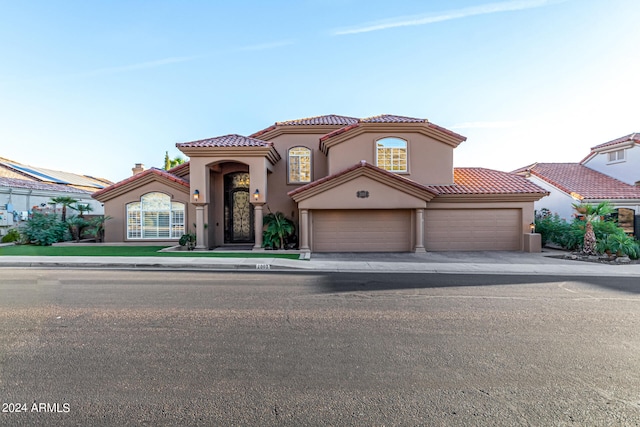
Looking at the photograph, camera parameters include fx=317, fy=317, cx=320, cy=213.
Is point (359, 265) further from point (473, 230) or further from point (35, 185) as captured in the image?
point (35, 185)

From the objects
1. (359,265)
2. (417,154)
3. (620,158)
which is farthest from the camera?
(620,158)

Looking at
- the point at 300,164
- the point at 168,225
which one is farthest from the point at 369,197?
the point at 168,225

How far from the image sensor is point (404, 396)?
3.52 meters

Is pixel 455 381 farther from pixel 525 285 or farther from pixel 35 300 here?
pixel 35 300

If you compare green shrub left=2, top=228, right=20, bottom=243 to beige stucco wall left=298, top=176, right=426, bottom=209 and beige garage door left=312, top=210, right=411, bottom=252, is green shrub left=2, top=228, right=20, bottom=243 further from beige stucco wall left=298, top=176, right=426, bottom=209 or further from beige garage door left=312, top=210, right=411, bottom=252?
beige stucco wall left=298, top=176, right=426, bottom=209

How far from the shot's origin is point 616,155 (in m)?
22.2

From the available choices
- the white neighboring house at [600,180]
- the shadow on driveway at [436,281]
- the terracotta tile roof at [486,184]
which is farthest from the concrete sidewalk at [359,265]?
the white neighboring house at [600,180]

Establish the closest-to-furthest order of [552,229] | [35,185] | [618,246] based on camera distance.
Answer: [618,246] < [552,229] < [35,185]

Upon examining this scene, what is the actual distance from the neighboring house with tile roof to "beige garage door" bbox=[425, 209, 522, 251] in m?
0.05

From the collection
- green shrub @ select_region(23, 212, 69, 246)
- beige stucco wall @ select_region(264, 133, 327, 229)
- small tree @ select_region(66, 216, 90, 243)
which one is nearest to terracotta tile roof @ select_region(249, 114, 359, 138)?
beige stucco wall @ select_region(264, 133, 327, 229)

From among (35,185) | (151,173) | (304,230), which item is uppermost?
(35,185)

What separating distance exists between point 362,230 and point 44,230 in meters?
17.6

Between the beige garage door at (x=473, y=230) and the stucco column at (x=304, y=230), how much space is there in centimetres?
619

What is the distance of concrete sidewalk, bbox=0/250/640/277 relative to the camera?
1116cm
